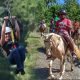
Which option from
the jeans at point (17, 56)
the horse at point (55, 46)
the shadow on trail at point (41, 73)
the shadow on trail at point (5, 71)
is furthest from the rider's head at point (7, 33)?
the shadow on trail at point (41, 73)

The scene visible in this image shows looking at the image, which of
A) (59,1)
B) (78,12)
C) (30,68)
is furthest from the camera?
(59,1)

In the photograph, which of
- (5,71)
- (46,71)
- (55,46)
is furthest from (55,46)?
(5,71)

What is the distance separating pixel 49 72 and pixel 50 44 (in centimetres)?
107

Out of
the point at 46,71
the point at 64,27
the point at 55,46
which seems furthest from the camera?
the point at 46,71

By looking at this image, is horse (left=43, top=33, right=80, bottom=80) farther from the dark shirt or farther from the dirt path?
the dark shirt

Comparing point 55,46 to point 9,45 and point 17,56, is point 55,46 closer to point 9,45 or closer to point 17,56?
point 17,56

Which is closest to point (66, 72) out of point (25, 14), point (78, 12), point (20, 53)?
point (20, 53)

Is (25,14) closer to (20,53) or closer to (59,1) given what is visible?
(20,53)

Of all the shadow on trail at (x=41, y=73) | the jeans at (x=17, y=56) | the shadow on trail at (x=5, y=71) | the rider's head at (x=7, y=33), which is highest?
the rider's head at (x=7, y=33)

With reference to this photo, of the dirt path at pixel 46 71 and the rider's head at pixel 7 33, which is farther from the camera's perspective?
the dirt path at pixel 46 71

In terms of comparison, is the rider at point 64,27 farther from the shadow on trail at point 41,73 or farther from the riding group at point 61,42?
the shadow on trail at point 41,73

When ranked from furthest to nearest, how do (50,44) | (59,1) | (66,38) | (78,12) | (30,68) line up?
(59,1), (78,12), (30,68), (66,38), (50,44)

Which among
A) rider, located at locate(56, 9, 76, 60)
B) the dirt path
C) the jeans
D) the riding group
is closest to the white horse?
the riding group

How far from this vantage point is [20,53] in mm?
9438
